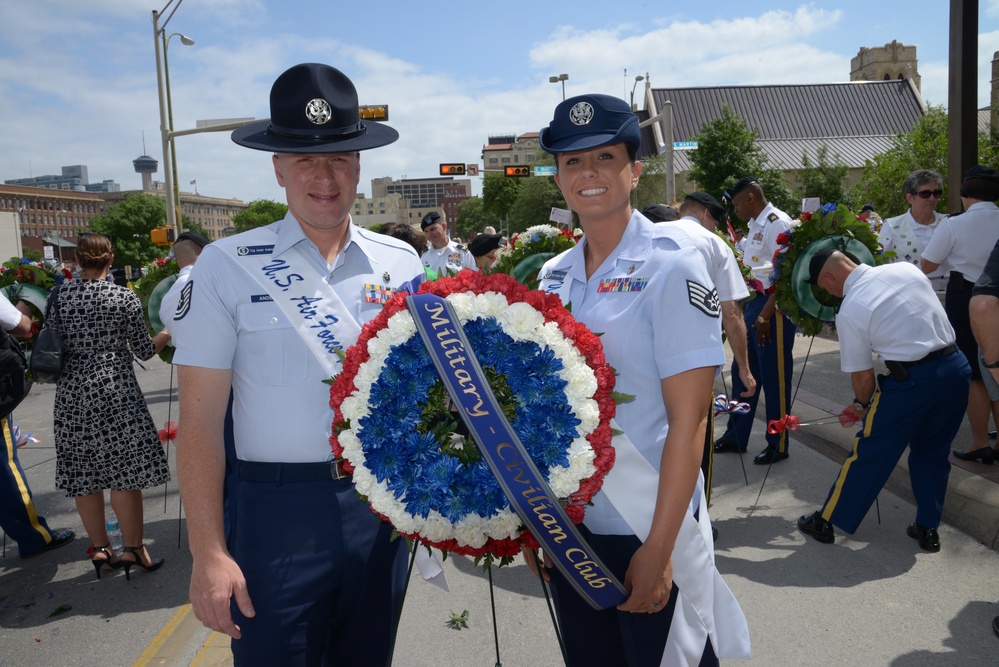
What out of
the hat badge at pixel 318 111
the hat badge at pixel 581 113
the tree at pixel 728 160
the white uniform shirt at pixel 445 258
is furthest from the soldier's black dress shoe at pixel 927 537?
the tree at pixel 728 160

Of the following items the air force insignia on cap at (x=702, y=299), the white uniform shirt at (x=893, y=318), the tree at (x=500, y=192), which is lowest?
the white uniform shirt at (x=893, y=318)

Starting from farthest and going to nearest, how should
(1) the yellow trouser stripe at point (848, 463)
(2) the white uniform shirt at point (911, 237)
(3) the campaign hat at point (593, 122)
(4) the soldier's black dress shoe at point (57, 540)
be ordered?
(2) the white uniform shirt at point (911, 237) < (4) the soldier's black dress shoe at point (57, 540) < (1) the yellow trouser stripe at point (848, 463) < (3) the campaign hat at point (593, 122)

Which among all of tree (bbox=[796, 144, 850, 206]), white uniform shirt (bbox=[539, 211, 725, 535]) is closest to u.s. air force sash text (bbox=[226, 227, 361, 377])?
white uniform shirt (bbox=[539, 211, 725, 535])

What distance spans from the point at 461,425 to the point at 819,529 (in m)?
3.96

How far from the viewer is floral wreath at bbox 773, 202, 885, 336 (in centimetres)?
563

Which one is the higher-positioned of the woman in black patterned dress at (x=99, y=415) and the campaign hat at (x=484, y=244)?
the campaign hat at (x=484, y=244)

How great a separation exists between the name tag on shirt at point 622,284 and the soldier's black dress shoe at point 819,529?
3.63 metres

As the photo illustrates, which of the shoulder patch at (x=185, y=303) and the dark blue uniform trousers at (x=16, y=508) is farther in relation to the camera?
the dark blue uniform trousers at (x=16, y=508)

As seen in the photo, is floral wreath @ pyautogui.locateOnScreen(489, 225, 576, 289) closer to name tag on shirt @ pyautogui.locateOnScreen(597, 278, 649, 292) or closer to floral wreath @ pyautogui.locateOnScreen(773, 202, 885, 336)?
floral wreath @ pyautogui.locateOnScreen(773, 202, 885, 336)

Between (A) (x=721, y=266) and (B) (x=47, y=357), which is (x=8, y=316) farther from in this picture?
(A) (x=721, y=266)

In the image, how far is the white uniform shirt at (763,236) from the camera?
7.24m

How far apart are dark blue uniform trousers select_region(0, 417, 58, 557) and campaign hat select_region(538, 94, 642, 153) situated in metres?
5.05

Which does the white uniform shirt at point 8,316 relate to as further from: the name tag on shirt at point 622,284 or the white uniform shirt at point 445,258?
the white uniform shirt at point 445,258

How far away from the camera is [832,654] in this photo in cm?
373
